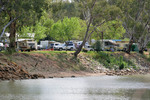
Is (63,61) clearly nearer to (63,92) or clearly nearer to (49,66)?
(49,66)

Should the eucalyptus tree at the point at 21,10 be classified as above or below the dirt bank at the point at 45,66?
above

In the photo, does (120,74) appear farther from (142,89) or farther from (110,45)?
(110,45)

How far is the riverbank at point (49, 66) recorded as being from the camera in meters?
40.6

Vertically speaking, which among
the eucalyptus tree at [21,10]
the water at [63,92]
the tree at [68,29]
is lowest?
the water at [63,92]

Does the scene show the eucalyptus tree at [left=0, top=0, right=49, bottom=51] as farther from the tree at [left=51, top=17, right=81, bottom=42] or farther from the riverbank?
the tree at [left=51, top=17, right=81, bottom=42]

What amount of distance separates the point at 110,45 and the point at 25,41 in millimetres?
22947

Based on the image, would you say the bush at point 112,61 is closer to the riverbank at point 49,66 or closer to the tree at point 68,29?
the riverbank at point 49,66

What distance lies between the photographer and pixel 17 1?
42.9 metres

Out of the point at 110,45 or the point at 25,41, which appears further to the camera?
the point at 110,45

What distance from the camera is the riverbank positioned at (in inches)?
1598

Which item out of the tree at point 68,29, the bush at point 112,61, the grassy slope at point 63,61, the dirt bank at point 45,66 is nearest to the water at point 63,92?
the dirt bank at point 45,66

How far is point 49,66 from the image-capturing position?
4812 centimetres

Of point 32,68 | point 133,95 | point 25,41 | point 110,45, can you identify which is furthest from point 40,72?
point 110,45

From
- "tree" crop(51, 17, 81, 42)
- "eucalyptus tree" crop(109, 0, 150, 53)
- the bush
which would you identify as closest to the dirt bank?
the bush
